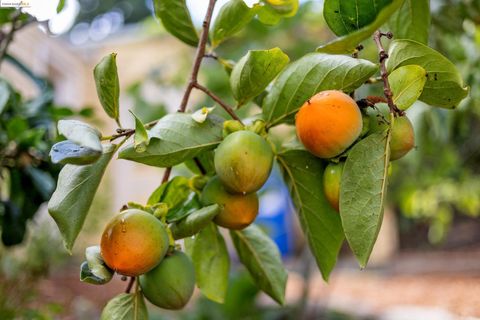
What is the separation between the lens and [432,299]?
355 centimetres

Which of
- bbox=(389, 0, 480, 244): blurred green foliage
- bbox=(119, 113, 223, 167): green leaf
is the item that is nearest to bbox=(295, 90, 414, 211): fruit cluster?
bbox=(119, 113, 223, 167): green leaf

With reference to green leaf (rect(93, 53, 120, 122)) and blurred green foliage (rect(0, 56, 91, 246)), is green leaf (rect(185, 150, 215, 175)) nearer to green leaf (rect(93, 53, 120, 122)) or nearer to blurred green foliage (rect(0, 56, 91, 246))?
green leaf (rect(93, 53, 120, 122))

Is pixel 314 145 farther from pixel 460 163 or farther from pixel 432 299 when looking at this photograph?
pixel 432 299

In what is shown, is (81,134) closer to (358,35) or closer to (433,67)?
(358,35)

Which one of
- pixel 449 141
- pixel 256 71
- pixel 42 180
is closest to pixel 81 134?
pixel 256 71

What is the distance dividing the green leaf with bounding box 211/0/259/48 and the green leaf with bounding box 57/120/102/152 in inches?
11.8

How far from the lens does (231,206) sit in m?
0.64

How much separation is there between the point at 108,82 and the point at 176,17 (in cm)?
22

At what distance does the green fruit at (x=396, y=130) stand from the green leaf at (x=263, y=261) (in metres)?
0.26

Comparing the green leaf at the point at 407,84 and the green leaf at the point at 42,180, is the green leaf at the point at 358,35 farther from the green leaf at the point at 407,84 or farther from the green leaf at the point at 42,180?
the green leaf at the point at 42,180

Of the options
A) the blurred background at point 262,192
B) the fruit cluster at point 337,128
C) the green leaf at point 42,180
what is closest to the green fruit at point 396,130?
the fruit cluster at point 337,128

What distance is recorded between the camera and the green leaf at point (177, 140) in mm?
592

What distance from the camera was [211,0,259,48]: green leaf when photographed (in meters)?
0.73

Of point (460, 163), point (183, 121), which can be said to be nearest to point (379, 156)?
point (183, 121)
